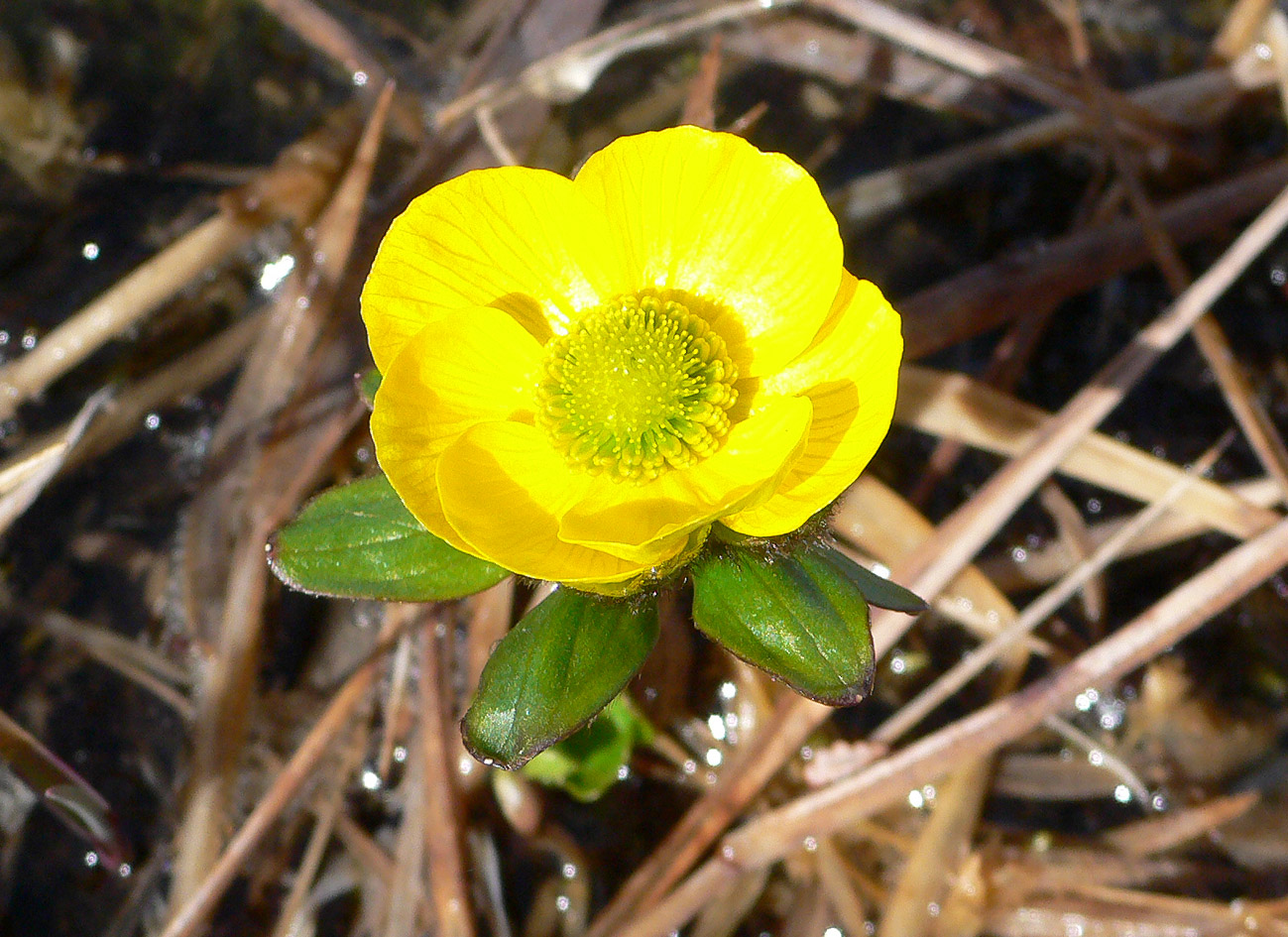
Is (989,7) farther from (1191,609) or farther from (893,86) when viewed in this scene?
(1191,609)

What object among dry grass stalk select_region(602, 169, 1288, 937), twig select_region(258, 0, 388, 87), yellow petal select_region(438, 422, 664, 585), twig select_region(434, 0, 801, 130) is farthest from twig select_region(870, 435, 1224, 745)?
twig select_region(258, 0, 388, 87)

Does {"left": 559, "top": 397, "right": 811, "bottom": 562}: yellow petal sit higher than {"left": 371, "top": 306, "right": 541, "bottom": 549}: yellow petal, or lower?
lower

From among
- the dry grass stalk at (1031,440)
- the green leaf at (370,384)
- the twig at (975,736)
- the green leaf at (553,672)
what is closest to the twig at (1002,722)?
the twig at (975,736)

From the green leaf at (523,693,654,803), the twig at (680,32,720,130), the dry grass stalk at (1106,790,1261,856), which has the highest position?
the twig at (680,32,720,130)

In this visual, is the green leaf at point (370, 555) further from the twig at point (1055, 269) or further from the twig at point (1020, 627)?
the twig at point (1055, 269)

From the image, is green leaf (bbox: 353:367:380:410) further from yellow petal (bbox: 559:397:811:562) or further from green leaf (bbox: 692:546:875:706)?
green leaf (bbox: 692:546:875:706)

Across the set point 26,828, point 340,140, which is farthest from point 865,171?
point 26,828

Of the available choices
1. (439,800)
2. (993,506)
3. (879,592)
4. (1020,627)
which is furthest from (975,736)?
(439,800)
